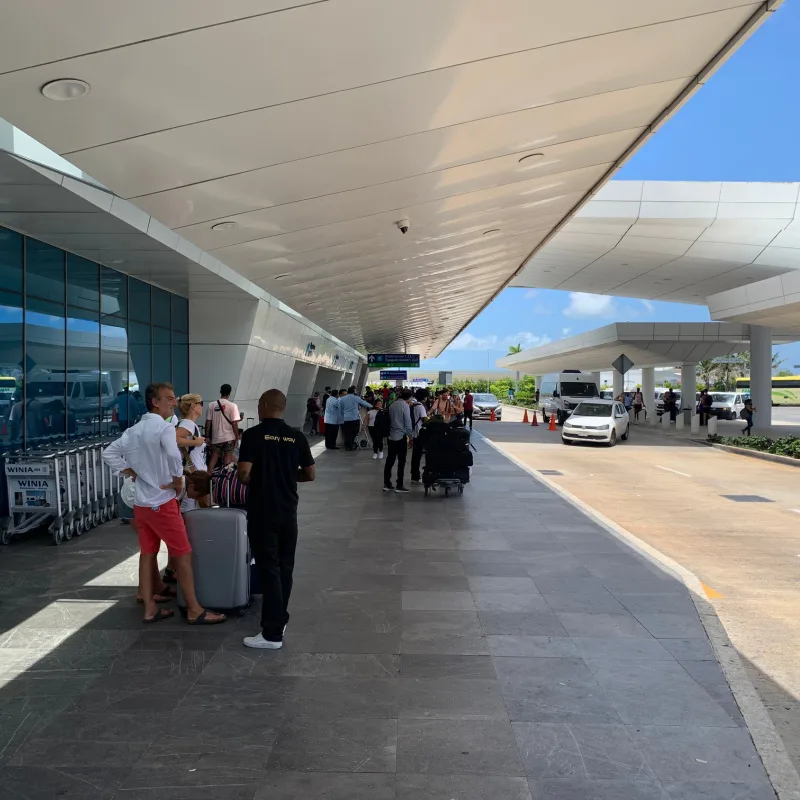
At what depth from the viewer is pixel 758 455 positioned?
21109 millimetres

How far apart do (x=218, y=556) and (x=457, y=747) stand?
274cm

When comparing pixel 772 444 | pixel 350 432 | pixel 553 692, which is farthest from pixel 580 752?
pixel 772 444

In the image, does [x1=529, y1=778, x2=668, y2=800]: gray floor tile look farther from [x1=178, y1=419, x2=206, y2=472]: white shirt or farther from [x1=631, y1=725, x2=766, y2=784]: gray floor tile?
[x1=178, y1=419, x2=206, y2=472]: white shirt

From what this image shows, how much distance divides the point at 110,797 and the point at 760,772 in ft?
10.0

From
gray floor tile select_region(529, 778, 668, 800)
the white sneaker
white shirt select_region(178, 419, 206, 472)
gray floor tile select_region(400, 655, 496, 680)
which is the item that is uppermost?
white shirt select_region(178, 419, 206, 472)

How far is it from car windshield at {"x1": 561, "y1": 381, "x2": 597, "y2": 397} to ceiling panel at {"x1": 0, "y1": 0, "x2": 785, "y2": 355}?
97.9 ft

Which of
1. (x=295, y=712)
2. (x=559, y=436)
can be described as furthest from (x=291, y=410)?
(x=295, y=712)

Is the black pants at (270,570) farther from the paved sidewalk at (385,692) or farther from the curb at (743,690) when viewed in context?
the curb at (743,690)

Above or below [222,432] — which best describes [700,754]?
below

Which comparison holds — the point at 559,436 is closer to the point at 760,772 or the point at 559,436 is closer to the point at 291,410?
the point at 291,410

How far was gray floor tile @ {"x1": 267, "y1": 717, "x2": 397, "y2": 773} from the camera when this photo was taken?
3.56 meters

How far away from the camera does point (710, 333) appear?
39.5 m

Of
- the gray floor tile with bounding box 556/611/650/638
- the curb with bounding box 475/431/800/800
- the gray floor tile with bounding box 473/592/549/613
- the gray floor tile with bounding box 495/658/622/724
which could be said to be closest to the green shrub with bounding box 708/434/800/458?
the curb with bounding box 475/431/800/800

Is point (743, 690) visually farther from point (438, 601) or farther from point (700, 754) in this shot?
point (438, 601)
